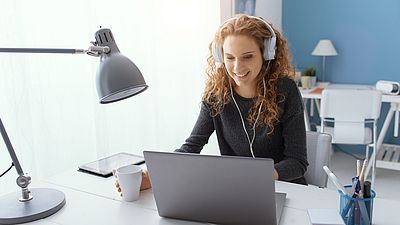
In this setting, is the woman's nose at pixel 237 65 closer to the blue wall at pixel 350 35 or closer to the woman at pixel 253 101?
the woman at pixel 253 101

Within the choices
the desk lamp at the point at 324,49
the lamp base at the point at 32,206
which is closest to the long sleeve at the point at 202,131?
the lamp base at the point at 32,206

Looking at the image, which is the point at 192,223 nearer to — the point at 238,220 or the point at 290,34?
the point at 238,220

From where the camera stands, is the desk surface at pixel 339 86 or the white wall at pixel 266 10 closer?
the white wall at pixel 266 10

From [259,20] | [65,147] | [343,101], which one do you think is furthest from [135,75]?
[343,101]

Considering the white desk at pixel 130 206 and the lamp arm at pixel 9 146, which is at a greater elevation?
the lamp arm at pixel 9 146

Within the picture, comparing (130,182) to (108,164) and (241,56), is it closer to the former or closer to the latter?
(108,164)

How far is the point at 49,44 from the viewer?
167 cm

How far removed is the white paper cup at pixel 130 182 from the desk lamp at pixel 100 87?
0.17 m

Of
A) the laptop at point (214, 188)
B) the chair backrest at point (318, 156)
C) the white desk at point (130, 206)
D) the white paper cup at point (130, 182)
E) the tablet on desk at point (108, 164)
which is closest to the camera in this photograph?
the laptop at point (214, 188)

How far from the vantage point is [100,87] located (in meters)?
0.99

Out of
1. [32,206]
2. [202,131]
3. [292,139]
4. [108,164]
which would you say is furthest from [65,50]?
[292,139]

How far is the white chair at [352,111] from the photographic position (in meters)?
2.76

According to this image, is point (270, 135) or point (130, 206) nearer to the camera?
point (130, 206)

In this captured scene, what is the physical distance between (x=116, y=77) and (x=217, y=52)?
0.60m
